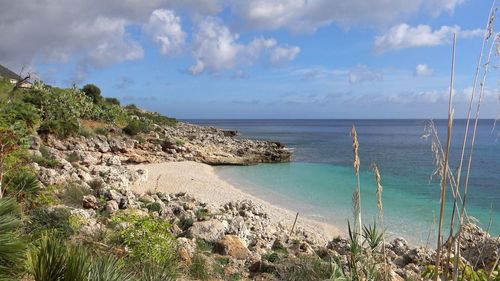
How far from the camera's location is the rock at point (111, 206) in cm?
1327

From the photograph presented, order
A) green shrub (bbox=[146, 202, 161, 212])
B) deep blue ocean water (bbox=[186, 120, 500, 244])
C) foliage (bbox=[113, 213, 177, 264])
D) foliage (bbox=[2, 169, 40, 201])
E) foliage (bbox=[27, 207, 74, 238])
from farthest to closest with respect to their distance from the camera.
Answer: deep blue ocean water (bbox=[186, 120, 500, 244]) < green shrub (bbox=[146, 202, 161, 212]) < foliage (bbox=[2, 169, 40, 201]) < foliage (bbox=[27, 207, 74, 238]) < foliage (bbox=[113, 213, 177, 264])

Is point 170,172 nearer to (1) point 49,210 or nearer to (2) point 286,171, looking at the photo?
(2) point 286,171

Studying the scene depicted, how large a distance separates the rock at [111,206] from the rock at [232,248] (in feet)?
13.7

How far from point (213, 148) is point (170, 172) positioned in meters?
14.2

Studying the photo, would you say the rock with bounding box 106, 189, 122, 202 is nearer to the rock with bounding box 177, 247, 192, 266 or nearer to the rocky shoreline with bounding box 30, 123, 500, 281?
the rocky shoreline with bounding box 30, 123, 500, 281

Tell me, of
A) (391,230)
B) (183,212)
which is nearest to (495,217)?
(391,230)

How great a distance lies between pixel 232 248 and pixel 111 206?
16.1 ft

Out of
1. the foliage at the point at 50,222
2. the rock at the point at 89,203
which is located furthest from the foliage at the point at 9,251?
the rock at the point at 89,203

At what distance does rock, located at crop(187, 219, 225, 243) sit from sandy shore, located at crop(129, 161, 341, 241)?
4.81 metres

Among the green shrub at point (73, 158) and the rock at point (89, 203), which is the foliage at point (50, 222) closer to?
the rock at point (89, 203)

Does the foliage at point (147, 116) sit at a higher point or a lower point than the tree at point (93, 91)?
lower

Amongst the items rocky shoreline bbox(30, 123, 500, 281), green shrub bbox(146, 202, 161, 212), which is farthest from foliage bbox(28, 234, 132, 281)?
green shrub bbox(146, 202, 161, 212)

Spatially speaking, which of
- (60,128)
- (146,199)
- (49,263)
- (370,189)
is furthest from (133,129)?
(49,263)

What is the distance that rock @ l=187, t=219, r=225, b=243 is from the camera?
1132 cm
